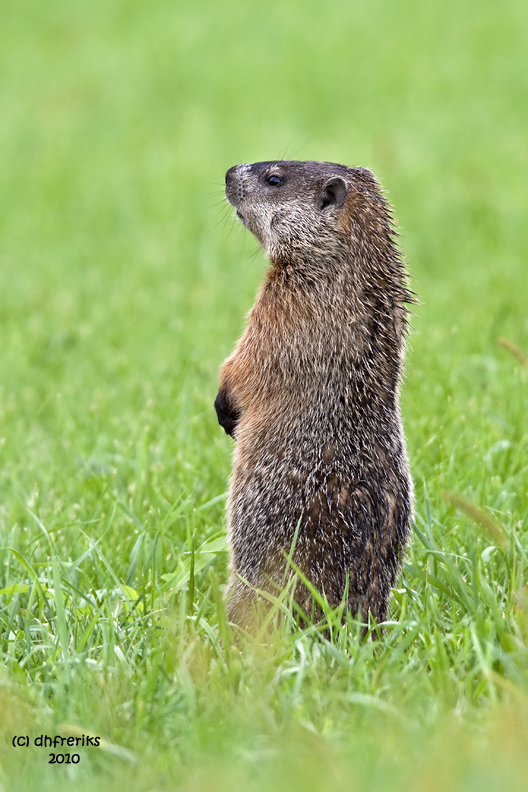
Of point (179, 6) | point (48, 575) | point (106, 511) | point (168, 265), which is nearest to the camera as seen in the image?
point (48, 575)

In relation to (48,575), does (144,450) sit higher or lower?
higher

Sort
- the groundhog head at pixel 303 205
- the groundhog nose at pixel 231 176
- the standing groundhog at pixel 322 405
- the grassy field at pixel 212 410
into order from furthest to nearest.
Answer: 1. the groundhog nose at pixel 231 176
2. the groundhog head at pixel 303 205
3. the standing groundhog at pixel 322 405
4. the grassy field at pixel 212 410

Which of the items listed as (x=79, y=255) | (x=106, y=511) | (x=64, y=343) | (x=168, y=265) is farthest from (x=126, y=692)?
(x=79, y=255)

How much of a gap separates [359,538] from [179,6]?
1683 cm

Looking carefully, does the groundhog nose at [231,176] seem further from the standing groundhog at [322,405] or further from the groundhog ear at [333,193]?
the groundhog ear at [333,193]

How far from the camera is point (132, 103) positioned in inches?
537

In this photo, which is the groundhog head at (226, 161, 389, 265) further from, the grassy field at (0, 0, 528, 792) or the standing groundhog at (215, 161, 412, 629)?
the grassy field at (0, 0, 528, 792)

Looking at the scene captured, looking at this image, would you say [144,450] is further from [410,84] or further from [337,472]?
[410,84]

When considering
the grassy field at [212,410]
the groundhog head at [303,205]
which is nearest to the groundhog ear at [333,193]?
the groundhog head at [303,205]

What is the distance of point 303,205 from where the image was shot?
402cm

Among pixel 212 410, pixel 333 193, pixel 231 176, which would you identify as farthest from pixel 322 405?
pixel 212 410

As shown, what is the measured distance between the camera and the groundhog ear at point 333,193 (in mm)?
3900

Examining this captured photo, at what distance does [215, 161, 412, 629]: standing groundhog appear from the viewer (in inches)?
134

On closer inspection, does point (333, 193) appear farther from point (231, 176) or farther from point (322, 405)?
point (322, 405)
